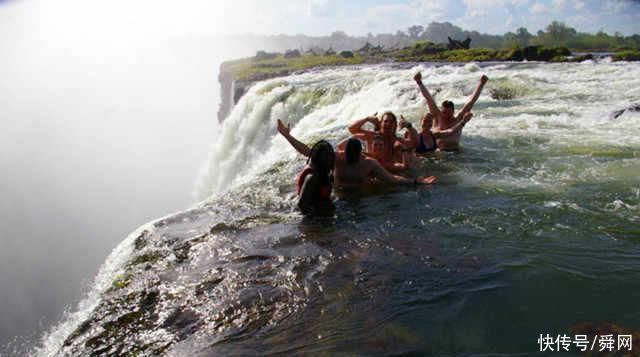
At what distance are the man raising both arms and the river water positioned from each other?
0.32 m

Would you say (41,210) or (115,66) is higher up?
(115,66)

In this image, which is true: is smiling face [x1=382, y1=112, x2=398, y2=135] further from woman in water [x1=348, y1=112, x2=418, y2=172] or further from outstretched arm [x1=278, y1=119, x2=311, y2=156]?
outstretched arm [x1=278, y1=119, x2=311, y2=156]

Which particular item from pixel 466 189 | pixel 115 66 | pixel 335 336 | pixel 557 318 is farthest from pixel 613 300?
pixel 115 66

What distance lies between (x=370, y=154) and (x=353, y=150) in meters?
1.09

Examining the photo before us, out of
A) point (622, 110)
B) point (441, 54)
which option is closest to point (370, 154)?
point (622, 110)

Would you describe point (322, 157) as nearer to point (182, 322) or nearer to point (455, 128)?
point (182, 322)

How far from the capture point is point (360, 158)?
307 inches

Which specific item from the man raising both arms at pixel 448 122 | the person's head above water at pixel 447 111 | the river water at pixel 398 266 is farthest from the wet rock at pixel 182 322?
→ the person's head above water at pixel 447 111

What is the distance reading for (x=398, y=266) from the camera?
5332mm

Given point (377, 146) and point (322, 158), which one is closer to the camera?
point (322, 158)

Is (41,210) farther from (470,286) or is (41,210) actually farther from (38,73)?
(38,73)

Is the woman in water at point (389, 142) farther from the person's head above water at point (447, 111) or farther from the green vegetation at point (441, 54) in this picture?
the green vegetation at point (441, 54)

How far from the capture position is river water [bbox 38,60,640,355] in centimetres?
419

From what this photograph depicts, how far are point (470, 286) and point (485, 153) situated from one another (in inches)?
215
